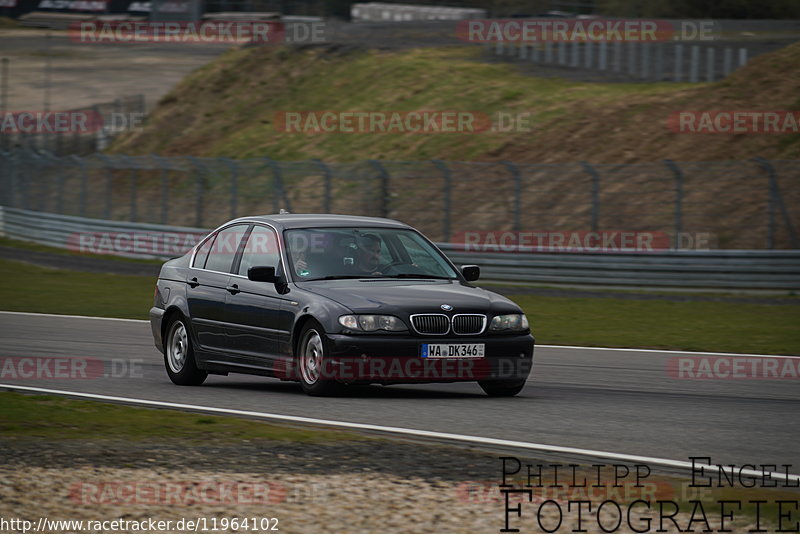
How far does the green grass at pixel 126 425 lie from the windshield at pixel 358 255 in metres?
1.90

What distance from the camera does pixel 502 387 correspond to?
11.0m

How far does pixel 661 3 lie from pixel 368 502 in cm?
5478

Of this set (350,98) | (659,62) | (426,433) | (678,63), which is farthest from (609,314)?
(350,98)

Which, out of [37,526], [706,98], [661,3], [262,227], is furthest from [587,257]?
[661,3]

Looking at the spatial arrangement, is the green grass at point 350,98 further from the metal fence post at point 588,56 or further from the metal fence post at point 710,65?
the metal fence post at point 710,65

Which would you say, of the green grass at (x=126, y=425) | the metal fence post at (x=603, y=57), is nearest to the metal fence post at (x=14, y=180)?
the metal fence post at (x=603, y=57)

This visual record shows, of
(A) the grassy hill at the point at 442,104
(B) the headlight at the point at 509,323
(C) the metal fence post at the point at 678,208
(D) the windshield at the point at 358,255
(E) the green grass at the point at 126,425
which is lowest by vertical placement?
(E) the green grass at the point at 126,425

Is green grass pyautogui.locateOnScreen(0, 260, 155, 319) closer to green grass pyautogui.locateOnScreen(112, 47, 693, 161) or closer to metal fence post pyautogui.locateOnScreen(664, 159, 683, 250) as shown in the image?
metal fence post pyautogui.locateOnScreen(664, 159, 683, 250)

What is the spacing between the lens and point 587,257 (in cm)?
2623

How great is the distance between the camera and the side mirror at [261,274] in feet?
36.0

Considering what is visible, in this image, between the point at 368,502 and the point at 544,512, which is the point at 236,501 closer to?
the point at 368,502

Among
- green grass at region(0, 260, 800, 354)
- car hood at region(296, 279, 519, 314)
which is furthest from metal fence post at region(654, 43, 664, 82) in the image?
car hood at region(296, 279, 519, 314)

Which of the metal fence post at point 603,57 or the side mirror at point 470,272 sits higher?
the metal fence post at point 603,57

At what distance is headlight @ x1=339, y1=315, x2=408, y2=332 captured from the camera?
10211mm
